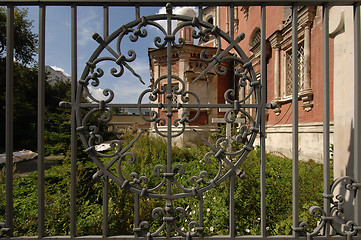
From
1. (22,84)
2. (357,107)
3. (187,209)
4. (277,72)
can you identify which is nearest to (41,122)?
(187,209)

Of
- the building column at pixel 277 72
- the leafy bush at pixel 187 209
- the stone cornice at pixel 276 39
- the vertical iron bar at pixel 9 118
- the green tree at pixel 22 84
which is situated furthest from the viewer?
the green tree at pixel 22 84

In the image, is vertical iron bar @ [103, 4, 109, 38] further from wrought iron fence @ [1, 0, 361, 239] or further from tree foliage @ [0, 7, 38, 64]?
tree foliage @ [0, 7, 38, 64]

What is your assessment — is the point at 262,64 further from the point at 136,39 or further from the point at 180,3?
the point at 136,39

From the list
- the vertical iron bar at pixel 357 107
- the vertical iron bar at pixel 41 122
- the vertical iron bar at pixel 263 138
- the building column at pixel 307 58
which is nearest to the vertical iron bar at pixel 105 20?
the vertical iron bar at pixel 41 122

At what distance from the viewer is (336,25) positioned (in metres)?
1.54

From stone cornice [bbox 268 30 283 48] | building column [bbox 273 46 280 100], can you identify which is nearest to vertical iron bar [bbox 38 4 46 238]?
building column [bbox 273 46 280 100]

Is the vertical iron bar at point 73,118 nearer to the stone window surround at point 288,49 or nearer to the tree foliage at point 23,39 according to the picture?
the stone window surround at point 288,49

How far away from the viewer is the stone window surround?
5766 millimetres

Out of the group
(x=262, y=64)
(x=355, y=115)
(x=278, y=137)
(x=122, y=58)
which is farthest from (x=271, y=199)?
(x=278, y=137)

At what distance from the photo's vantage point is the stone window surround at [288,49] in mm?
5766

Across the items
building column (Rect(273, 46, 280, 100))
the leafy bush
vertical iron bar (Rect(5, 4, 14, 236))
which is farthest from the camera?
building column (Rect(273, 46, 280, 100))

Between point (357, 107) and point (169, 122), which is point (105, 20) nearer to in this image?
point (169, 122)

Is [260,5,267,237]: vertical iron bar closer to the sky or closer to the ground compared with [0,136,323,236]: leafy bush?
closer to the sky

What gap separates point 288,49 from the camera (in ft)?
23.1
